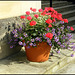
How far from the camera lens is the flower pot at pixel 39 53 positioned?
8.89 feet

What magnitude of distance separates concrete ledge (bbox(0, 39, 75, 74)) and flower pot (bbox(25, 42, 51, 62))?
0.07m

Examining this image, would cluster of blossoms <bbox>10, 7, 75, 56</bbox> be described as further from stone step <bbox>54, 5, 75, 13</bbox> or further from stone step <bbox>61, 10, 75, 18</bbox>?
stone step <bbox>54, 5, 75, 13</bbox>

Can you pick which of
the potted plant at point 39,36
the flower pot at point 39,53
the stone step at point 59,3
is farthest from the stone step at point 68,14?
the flower pot at point 39,53

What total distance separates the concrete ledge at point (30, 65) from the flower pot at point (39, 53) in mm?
71

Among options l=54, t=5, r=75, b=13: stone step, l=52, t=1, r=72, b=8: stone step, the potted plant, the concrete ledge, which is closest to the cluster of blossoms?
the potted plant

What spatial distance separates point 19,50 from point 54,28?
91 centimetres

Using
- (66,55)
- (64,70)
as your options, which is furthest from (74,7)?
(64,70)

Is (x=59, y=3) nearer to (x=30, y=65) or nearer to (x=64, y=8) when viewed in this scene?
(x=64, y=8)

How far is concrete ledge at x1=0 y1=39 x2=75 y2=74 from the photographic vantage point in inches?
99.3

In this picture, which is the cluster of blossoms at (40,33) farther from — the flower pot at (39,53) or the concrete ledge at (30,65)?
the concrete ledge at (30,65)

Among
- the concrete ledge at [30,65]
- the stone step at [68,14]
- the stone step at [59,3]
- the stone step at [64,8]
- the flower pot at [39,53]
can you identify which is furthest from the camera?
the stone step at [59,3]

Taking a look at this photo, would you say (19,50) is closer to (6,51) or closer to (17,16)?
(6,51)

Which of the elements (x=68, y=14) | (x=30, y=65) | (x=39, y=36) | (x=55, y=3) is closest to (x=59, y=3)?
(x=55, y=3)

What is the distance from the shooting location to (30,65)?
2.72m
